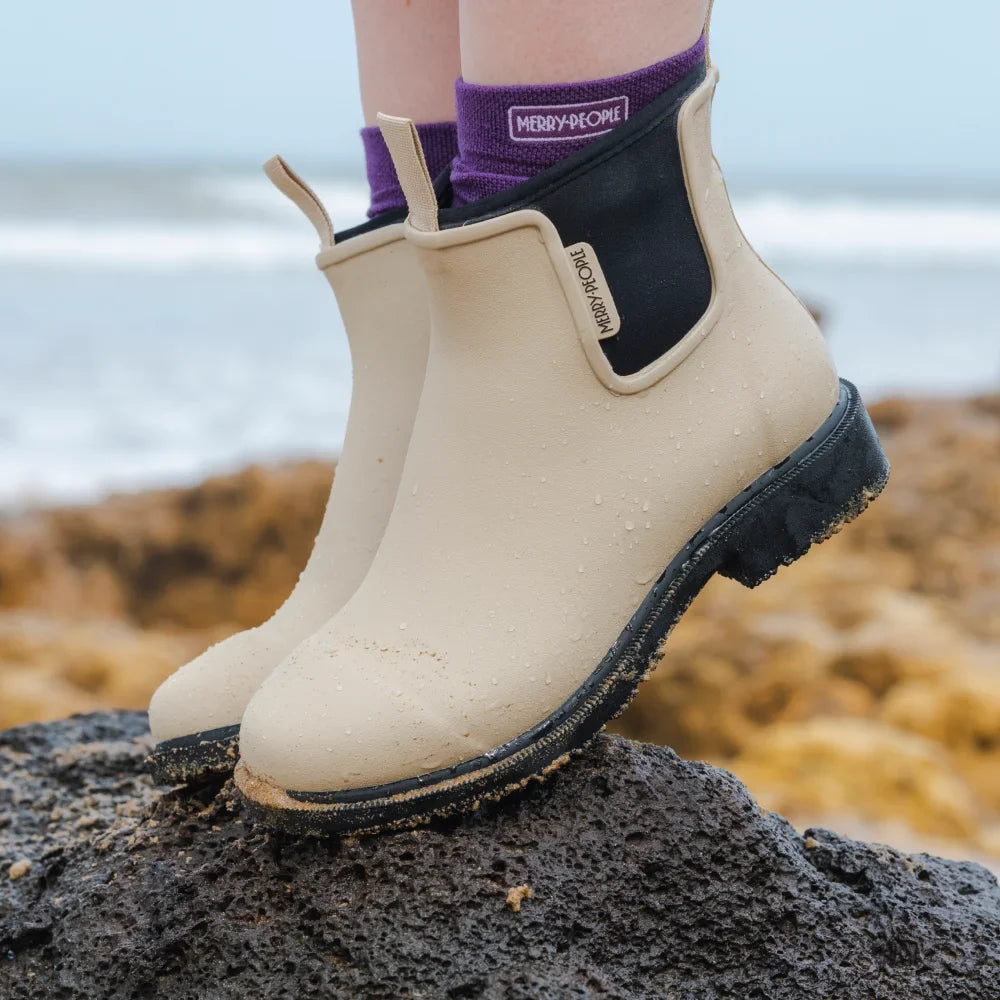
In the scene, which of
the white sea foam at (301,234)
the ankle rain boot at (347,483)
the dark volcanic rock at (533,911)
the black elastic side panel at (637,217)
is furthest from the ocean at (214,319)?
the black elastic side panel at (637,217)

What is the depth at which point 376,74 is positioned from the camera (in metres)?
1.06

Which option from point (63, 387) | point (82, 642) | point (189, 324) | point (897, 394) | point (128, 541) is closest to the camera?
point (82, 642)

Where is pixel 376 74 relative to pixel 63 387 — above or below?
above

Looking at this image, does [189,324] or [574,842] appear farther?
[189,324]

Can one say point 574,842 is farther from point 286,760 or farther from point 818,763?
point 818,763

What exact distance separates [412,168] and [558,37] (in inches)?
5.6

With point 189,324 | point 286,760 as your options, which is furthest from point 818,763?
point 189,324

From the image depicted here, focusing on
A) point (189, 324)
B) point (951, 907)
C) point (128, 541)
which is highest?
point (951, 907)

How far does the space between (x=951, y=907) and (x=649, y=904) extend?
0.92 feet

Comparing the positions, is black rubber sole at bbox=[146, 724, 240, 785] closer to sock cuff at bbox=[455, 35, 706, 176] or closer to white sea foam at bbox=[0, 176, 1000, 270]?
sock cuff at bbox=[455, 35, 706, 176]

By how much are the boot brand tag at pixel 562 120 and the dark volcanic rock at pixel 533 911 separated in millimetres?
500

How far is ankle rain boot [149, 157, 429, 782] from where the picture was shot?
3.26 feet

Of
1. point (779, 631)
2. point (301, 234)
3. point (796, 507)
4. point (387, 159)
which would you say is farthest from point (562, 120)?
point (301, 234)

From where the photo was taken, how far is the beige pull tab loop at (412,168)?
82cm
